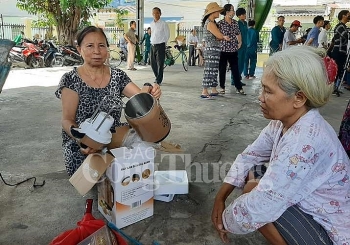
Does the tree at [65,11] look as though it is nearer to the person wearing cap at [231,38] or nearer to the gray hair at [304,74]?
the person wearing cap at [231,38]

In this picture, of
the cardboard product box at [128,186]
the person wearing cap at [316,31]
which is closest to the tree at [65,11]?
the person wearing cap at [316,31]

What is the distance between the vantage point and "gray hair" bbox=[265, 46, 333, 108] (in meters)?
1.05

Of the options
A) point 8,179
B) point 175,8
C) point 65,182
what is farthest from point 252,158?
point 175,8

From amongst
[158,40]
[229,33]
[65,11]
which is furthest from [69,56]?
[229,33]

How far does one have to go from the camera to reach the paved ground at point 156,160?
1760mm

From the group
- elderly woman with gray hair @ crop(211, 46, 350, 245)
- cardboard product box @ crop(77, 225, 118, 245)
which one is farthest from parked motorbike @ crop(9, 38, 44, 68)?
elderly woman with gray hair @ crop(211, 46, 350, 245)

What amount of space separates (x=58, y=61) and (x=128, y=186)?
28.6 ft

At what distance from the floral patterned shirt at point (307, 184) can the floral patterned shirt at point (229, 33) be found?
3923 millimetres

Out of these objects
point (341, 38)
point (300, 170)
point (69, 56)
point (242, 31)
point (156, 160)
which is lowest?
point (156, 160)

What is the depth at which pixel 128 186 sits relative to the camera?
1657 mm

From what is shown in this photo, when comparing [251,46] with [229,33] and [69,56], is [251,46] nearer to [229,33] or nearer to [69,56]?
[229,33]

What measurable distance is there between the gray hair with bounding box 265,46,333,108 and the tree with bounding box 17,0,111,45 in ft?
30.9

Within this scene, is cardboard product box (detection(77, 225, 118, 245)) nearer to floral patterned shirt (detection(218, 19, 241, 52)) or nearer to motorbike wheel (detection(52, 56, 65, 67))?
Answer: floral patterned shirt (detection(218, 19, 241, 52))

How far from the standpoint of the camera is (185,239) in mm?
1705
